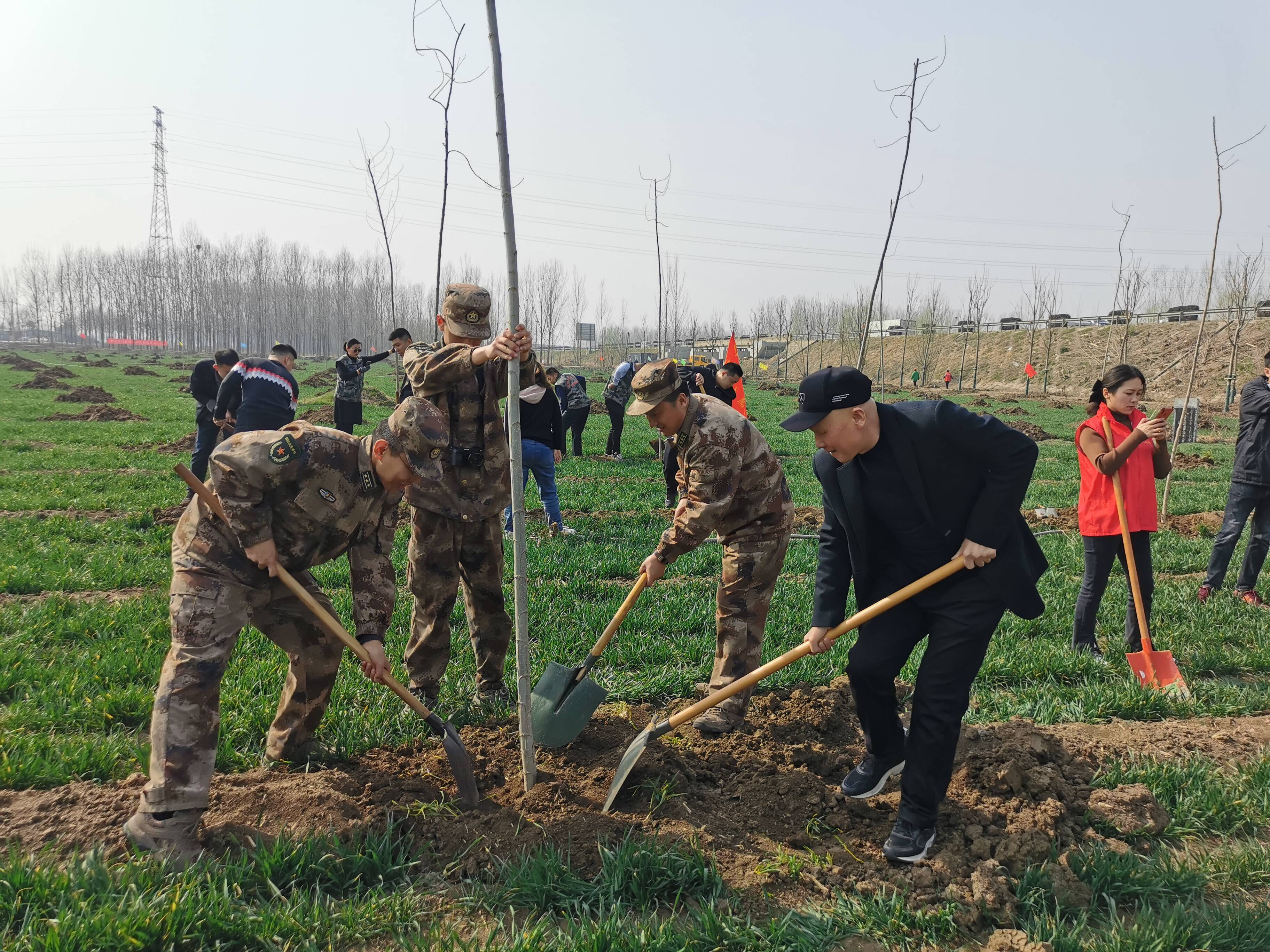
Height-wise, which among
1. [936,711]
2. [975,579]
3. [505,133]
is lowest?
[936,711]

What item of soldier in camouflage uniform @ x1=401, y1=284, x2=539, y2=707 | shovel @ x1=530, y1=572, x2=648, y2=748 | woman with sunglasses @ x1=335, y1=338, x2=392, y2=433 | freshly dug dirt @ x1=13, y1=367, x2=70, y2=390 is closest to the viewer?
shovel @ x1=530, y1=572, x2=648, y2=748

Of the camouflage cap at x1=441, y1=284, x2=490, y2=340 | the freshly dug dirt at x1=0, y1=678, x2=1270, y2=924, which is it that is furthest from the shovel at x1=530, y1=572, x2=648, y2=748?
the camouflage cap at x1=441, y1=284, x2=490, y2=340

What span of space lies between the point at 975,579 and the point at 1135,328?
54.9 metres

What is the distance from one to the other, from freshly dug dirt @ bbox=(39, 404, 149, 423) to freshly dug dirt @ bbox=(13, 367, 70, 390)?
820 cm

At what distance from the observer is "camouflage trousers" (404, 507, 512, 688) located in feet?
14.2

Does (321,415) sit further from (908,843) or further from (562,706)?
(908,843)

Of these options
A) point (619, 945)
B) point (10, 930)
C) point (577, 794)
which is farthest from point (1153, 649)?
point (10, 930)

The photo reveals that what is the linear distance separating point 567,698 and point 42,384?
30356 mm

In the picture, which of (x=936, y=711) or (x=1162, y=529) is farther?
(x=1162, y=529)

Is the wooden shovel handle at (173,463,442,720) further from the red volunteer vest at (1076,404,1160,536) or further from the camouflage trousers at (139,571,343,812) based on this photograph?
the red volunteer vest at (1076,404,1160,536)

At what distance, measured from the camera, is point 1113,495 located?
5367mm

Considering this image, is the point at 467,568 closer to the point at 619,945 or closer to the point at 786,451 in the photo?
the point at 619,945

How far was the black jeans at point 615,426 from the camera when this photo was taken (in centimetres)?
1401

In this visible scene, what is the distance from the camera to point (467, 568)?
4461mm
